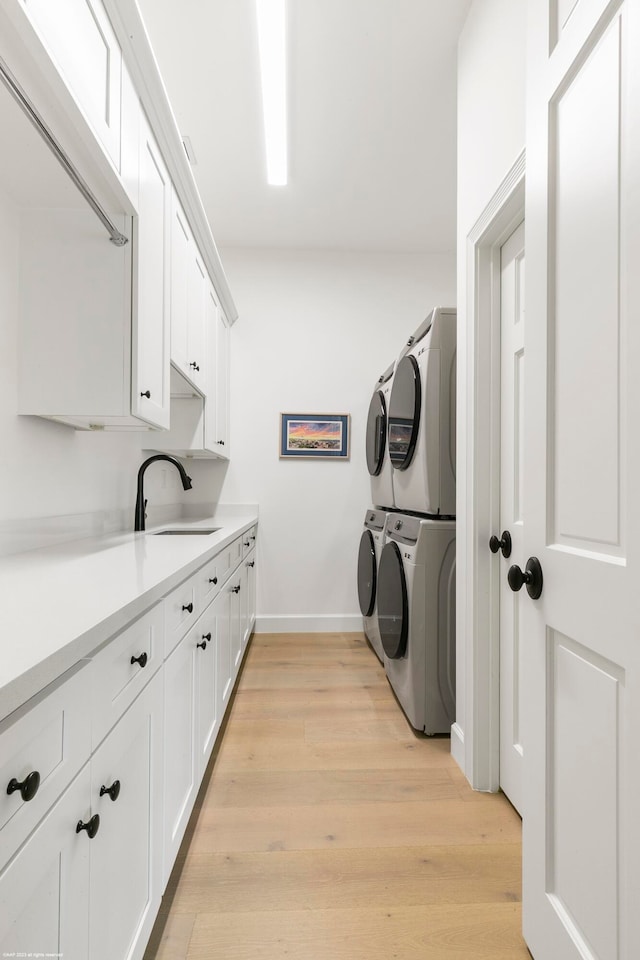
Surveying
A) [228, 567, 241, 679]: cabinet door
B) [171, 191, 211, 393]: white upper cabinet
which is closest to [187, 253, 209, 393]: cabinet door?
[171, 191, 211, 393]: white upper cabinet

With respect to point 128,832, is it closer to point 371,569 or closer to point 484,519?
point 484,519

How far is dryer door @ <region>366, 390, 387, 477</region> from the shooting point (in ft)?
9.66

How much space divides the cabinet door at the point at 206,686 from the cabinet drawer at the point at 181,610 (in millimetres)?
95

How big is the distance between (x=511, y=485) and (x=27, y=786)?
150 centimetres

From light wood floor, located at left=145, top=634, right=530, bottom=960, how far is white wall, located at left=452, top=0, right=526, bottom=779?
0.91 feet

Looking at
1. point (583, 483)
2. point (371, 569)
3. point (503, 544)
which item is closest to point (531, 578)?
point (583, 483)

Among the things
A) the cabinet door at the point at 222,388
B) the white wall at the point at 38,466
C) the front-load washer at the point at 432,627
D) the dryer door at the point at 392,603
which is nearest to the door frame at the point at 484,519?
the front-load washer at the point at 432,627

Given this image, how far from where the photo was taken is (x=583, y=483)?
89 cm

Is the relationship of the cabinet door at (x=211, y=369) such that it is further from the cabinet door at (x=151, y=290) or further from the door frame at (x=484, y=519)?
the door frame at (x=484, y=519)

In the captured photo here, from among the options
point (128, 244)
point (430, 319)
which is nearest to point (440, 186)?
point (430, 319)

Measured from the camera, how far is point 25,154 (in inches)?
46.9

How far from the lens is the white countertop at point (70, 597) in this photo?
22.5 inches

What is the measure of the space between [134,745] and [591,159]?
1.37 metres

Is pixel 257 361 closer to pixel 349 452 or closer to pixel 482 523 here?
pixel 349 452
